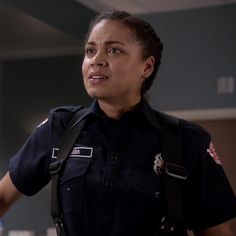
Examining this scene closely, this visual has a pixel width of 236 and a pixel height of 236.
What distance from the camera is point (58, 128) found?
1128 mm

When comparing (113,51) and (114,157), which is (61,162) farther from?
(113,51)

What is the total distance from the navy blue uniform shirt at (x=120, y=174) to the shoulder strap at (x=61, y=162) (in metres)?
0.01

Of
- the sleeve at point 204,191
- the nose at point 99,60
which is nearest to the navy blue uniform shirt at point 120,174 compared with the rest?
the sleeve at point 204,191

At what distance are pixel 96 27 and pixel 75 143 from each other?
0.71 feet

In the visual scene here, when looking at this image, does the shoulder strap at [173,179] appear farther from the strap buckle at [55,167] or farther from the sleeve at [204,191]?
the strap buckle at [55,167]

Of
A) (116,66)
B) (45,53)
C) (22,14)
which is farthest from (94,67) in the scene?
(45,53)

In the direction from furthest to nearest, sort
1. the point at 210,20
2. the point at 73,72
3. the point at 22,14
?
the point at 73,72 < the point at 210,20 < the point at 22,14

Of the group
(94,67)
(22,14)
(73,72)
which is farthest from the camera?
(73,72)

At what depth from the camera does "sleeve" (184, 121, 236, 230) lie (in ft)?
3.50

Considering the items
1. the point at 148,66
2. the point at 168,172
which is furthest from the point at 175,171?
the point at 148,66

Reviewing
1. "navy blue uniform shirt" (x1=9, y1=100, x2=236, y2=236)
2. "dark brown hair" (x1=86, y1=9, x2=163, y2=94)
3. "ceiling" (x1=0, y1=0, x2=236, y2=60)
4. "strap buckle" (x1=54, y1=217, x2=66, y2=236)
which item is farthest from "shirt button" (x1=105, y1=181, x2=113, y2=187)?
"ceiling" (x1=0, y1=0, x2=236, y2=60)

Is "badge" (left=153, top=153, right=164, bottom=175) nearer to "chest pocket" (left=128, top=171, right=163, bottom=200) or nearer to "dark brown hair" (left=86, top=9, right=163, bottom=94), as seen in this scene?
"chest pocket" (left=128, top=171, right=163, bottom=200)

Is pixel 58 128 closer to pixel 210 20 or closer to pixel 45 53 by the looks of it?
pixel 210 20

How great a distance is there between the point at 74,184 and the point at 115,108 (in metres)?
0.17
